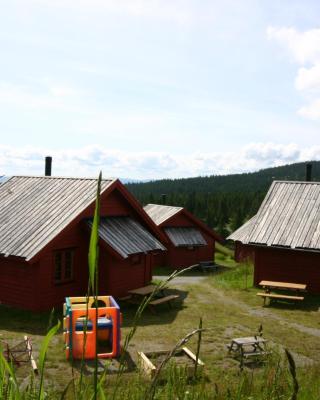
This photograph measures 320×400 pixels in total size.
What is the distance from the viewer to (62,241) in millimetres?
18469

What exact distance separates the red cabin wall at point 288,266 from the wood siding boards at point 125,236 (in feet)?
20.3

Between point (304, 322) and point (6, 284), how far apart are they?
38.2 ft

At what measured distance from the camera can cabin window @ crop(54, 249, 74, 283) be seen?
1856cm

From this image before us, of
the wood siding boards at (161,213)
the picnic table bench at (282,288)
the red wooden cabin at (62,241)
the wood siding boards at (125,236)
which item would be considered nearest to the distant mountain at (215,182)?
the wood siding boards at (161,213)

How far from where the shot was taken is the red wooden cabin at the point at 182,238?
3522 centimetres

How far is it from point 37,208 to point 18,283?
3.61 meters

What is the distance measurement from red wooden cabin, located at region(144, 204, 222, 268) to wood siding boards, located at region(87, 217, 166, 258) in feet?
43.2

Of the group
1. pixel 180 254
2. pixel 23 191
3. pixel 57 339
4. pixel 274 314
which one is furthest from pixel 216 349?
pixel 180 254

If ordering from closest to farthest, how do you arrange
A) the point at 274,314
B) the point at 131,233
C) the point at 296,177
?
1. the point at 274,314
2. the point at 131,233
3. the point at 296,177

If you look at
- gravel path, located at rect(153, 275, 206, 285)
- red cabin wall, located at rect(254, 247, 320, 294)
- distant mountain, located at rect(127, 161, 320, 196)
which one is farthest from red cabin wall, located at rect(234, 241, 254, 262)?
distant mountain, located at rect(127, 161, 320, 196)

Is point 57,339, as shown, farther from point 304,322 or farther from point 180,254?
point 180,254

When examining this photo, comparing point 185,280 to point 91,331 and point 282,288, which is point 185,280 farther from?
point 91,331

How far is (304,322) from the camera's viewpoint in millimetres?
17797

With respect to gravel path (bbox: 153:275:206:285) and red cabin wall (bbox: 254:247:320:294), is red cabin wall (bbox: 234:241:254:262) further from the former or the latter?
red cabin wall (bbox: 254:247:320:294)
